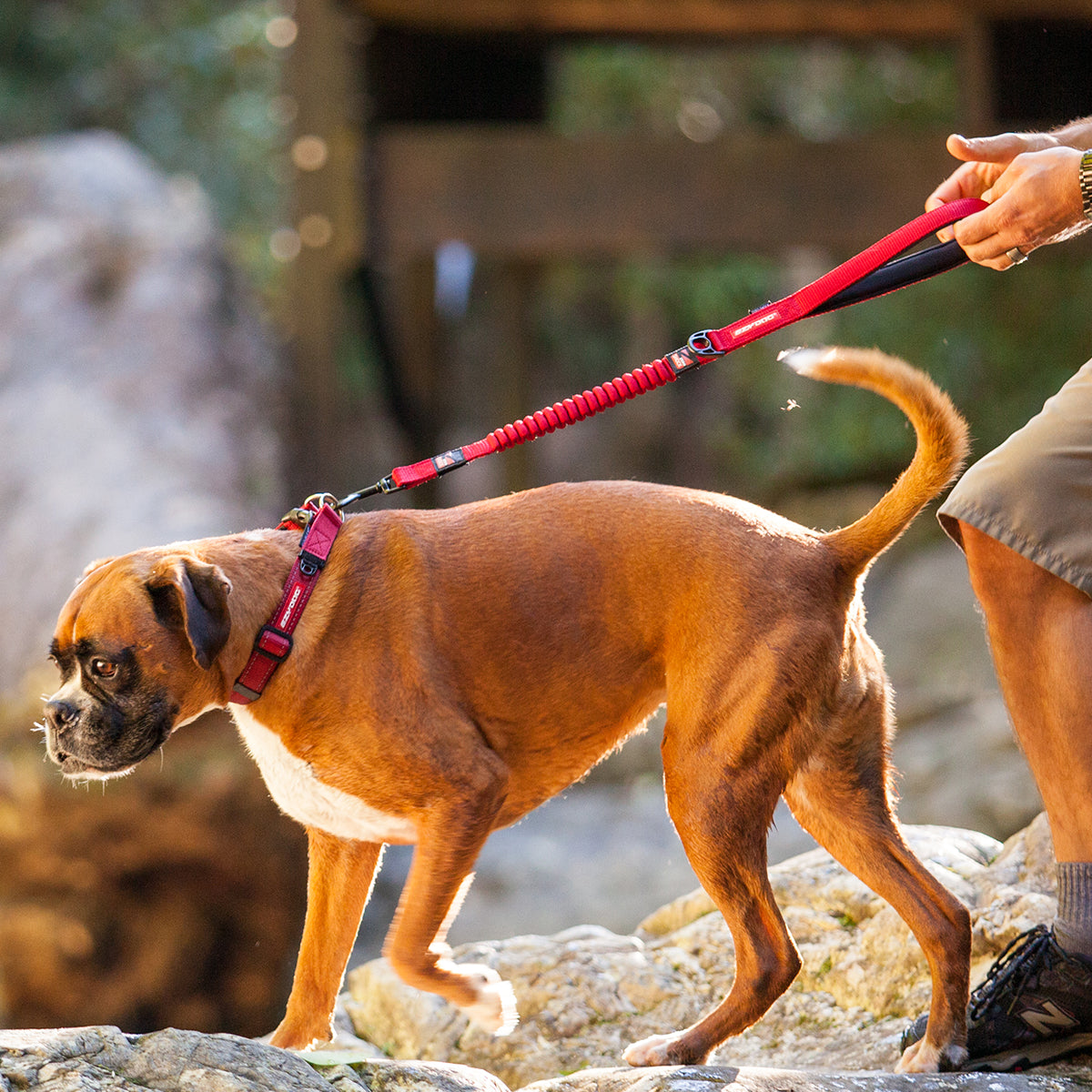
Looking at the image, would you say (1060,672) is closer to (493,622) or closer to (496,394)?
(493,622)

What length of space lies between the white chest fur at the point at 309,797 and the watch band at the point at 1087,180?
172 centimetres

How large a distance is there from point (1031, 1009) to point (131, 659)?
181 cm

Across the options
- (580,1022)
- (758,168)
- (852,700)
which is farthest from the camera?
(758,168)

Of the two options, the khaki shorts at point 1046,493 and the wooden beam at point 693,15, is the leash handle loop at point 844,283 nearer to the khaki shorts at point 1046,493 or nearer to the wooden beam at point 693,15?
the khaki shorts at point 1046,493

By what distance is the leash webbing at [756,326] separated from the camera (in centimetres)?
270

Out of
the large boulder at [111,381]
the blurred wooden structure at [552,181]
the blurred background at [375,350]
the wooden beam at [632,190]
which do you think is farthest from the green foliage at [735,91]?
the wooden beam at [632,190]

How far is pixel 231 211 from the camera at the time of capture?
13227 mm

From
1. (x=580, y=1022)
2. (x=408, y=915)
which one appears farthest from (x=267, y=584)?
(x=580, y=1022)

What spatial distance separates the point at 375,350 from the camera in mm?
8172

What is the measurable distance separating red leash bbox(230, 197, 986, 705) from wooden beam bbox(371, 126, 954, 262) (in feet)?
12.0

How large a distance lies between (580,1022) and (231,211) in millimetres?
11377

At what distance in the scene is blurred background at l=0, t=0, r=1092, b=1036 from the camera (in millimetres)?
5496

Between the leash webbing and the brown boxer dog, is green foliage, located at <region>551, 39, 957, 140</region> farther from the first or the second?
the brown boxer dog

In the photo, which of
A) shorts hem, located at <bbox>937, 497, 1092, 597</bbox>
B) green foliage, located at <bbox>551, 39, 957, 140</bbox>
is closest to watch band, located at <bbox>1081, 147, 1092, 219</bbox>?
shorts hem, located at <bbox>937, 497, 1092, 597</bbox>
